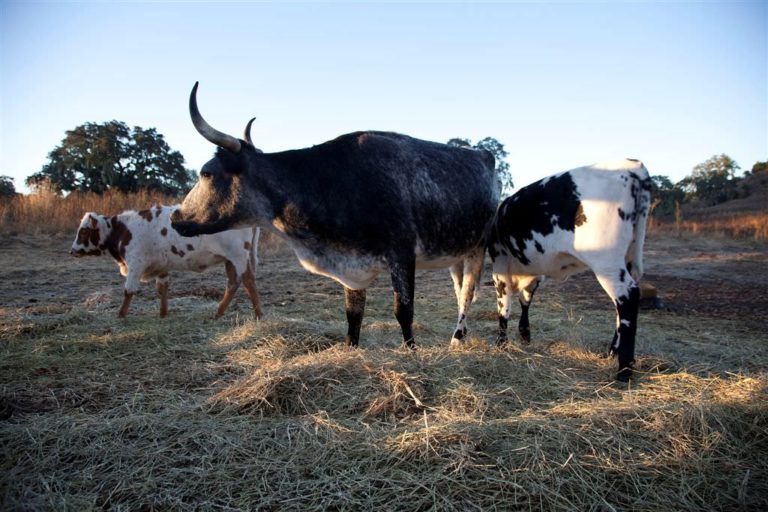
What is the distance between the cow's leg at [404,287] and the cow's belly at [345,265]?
0.50ft

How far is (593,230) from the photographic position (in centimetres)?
434

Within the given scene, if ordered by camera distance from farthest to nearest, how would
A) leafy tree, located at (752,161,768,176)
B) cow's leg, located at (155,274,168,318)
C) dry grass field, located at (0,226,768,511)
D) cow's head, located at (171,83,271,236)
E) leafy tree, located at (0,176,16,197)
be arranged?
1. leafy tree, located at (752,161,768,176)
2. leafy tree, located at (0,176,16,197)
3. cow's leg, located at (155,274,168,318)
4. cow's head, located at (171,83,271,236)
5. dry grass field, located at (0,226,768,511)

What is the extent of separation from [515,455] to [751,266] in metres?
13.0

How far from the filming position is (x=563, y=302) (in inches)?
349

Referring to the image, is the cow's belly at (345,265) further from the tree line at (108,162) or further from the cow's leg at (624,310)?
the tree line at (108,162)

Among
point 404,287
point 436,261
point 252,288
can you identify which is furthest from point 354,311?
point 252,288

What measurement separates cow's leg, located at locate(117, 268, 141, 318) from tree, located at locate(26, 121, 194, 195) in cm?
1931

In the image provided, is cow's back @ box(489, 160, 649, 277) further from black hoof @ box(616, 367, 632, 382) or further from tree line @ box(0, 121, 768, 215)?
tree line @ box(0, 121, 768, 215)

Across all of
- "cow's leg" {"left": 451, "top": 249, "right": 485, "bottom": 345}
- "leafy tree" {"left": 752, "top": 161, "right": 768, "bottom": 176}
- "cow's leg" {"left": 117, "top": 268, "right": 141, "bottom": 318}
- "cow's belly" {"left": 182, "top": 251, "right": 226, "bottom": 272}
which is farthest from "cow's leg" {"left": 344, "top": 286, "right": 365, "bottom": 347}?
"leafy tree" {"left": 752, "top": 161, "right": 768, "bottom": 176}

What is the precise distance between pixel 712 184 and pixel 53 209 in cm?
4685

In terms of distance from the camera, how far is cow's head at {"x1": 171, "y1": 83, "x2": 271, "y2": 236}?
4.55 meters

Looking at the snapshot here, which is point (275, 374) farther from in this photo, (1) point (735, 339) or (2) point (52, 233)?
(2) point (52, 233)

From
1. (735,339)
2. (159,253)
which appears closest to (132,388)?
(159,253)

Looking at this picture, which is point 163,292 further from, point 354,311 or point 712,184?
point 712,184
